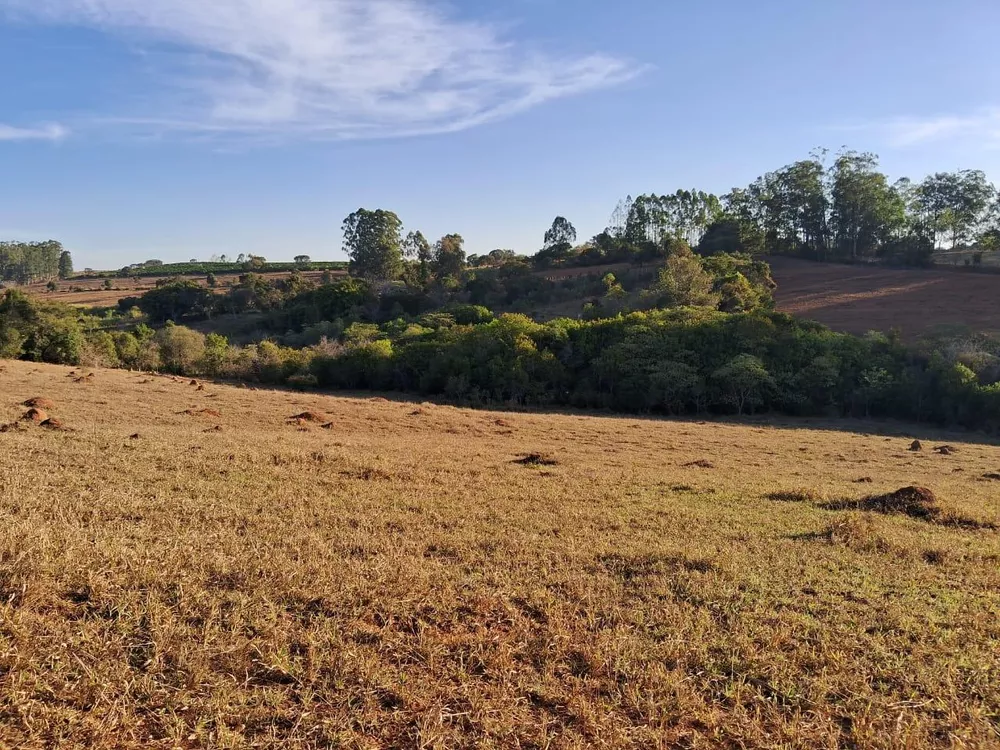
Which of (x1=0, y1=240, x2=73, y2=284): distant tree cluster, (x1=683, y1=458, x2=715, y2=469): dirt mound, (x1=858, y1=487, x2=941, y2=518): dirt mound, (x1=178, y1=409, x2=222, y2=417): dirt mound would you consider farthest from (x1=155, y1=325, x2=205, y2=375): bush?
(x1=0, y1=240, x2=73, y2=284): distant tree cluster

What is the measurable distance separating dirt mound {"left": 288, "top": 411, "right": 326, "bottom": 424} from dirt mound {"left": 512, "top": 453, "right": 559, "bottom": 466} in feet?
30.9

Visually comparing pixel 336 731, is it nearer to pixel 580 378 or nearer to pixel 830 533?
pixel 830 533

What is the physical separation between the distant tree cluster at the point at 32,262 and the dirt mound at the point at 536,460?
148 meters

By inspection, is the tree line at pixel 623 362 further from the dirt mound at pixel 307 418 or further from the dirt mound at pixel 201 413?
the dirt mound at pixel 201 413

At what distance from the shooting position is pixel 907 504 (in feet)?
39.0

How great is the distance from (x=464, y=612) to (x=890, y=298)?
67.2 m

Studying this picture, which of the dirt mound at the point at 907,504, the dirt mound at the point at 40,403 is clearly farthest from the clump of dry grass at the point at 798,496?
the dirt mound at the point at 40,403

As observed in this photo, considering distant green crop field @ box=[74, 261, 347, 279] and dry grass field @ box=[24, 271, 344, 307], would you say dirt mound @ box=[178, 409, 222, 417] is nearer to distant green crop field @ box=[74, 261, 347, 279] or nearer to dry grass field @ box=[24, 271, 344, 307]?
dry grass field @ box=[24, 271, 344, 307]

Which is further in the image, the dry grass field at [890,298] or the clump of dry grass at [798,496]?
the dry grass field at [890,298]

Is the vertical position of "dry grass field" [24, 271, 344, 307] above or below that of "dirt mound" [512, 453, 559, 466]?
above

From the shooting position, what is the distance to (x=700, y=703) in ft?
14.7

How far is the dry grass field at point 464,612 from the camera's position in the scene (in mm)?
4145

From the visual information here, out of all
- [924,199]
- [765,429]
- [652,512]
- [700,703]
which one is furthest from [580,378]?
[924,199]

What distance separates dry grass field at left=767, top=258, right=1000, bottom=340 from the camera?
50500 mm
